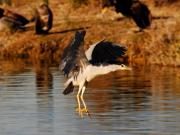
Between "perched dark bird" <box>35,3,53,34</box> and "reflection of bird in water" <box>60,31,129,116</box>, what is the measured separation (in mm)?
20800

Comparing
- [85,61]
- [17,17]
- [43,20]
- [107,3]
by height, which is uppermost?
[107,3]

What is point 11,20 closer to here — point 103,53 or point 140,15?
point 140,15

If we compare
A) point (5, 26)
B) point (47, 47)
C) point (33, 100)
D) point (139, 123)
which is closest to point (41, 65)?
point (47, 47)

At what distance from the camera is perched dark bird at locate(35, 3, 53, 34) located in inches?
1622

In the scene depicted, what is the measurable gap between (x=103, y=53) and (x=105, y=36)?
17906mm

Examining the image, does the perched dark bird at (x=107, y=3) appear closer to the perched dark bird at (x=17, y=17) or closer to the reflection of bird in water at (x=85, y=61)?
the perched dark bird at (x=17, y=17)

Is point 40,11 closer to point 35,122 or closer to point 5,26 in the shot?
point 5,26

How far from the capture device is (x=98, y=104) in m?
22.8

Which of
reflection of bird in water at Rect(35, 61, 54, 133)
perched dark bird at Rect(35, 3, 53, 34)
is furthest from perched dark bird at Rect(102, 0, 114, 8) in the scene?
reflection of bird in water at Rect(35, 61, 54, 133)

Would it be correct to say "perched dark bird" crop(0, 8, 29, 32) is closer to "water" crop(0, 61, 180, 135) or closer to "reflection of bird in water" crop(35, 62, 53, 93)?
"reflection of bird in water" crop(35, 62, 53, 93)

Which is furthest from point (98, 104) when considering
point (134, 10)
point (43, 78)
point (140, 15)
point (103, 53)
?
point (134, 10)

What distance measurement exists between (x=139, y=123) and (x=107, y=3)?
20.6 m

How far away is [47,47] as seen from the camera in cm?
3894

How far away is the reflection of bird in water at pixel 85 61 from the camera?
63.3 ft
